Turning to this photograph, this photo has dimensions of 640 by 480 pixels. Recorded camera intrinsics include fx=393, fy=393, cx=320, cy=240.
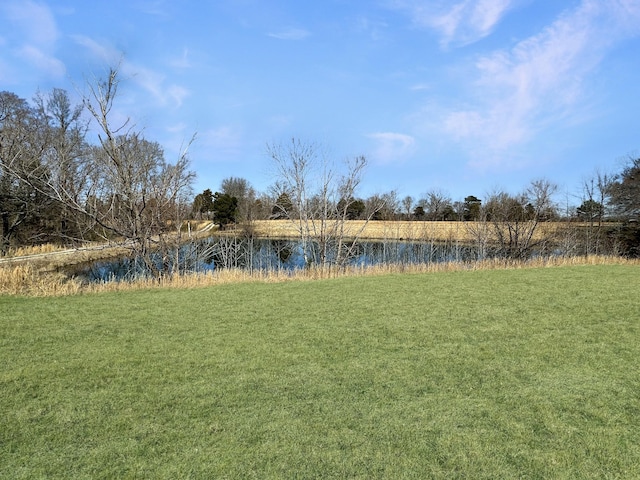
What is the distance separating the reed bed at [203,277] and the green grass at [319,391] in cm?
176

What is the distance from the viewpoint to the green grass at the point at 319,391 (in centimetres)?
224

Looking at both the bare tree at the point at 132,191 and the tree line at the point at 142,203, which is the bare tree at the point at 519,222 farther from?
the bare tree at the point at 132,191

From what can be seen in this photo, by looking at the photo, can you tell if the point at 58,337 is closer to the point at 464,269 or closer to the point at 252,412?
the point at 252,412

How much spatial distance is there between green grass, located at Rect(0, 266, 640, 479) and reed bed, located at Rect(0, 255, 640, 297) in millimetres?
1756

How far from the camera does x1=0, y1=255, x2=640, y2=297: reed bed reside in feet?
24.4

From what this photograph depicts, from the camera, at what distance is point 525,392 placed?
125 inches

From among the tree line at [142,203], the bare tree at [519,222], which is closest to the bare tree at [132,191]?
the tree line at [142,203]

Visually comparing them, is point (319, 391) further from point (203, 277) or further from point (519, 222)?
point (519, 222)

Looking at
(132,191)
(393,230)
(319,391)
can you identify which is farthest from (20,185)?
(393,230)

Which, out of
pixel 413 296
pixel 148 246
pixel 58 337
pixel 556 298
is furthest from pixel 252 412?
pixel 148 246

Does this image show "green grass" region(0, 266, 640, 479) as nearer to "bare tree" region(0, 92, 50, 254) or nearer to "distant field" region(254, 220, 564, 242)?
"bare tree" region(0, 92, 50, 254)

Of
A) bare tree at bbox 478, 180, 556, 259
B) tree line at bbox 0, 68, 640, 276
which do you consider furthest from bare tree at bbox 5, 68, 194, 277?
bare tree at bbox 478, 180, 556, 259

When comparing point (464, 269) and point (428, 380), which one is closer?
point (428, 380)

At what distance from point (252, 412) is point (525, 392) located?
2180 mm
